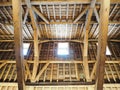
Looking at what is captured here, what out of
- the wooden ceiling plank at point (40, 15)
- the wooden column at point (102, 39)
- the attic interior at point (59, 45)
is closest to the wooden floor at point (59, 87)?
the attic interior at point (59, 45)

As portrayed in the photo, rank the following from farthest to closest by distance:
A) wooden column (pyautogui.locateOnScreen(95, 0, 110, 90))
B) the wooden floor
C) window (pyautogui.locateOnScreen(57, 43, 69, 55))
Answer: window (pyautogui.locateOnScreen(57, 43, 69, 55)) → the wooden floor → wooden column (pyautogui.locateOnScreen(95, 0, 110, 90))

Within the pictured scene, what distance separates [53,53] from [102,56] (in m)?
5.00

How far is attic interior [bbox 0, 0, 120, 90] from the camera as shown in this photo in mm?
8690

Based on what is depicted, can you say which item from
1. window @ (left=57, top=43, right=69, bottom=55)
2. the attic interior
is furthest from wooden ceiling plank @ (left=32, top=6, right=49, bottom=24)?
window @ (left=57, top=43, right=69, bottom=55)

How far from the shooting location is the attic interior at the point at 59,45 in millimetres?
8690

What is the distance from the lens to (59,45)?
1157 cm

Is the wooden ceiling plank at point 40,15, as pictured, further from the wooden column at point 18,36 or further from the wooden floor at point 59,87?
the wooden floor at point 59,87

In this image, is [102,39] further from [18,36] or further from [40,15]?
[40,15]

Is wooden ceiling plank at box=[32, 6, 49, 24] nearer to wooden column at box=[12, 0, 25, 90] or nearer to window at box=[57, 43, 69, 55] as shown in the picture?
window at box=[57, 43, 69, 55]

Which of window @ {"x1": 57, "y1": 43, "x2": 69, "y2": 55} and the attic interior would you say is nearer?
the attic interior

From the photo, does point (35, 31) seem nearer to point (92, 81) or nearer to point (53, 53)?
point (53, 53)

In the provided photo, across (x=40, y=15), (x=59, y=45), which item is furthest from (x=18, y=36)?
(x=59, y=45)

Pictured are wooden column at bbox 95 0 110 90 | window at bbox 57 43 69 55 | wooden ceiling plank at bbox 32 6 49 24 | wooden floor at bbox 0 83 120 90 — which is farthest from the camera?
window at bbox 57 43 69 55

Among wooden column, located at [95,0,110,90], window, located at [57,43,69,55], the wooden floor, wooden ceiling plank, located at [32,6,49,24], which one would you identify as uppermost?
wooden ceiling plank, located at [32,6,49,24]
